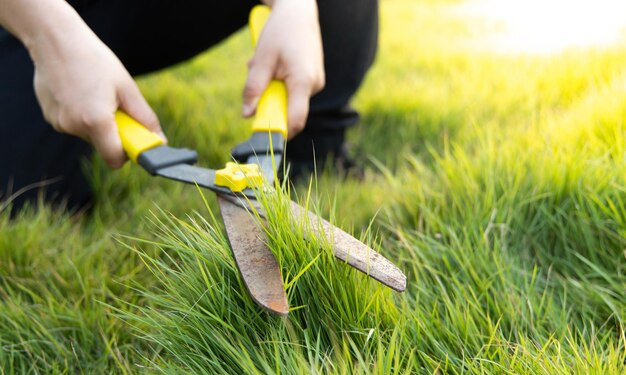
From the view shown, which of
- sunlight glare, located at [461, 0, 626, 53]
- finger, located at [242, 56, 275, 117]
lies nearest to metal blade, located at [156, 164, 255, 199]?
finger, located at [242, 56, 275, 117]

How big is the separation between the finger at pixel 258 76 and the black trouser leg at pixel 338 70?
0.44 meters

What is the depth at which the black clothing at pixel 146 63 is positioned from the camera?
1.81 m

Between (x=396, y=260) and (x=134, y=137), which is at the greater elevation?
(x=134, y=137)

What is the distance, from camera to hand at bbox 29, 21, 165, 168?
4.31ft

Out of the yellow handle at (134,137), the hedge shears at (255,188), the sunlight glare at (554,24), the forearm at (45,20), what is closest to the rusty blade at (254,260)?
A: the hedge shears at (255,188)

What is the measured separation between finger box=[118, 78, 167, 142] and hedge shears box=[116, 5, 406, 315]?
0.02 metres

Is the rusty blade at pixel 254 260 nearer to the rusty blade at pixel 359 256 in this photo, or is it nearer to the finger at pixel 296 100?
the rusty blade at pixel 359 256

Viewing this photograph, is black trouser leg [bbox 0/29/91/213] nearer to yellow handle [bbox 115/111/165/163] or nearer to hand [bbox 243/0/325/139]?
yellow handle [bbox 115/111/165/163]

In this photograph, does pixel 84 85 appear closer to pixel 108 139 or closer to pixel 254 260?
pixel 108 139

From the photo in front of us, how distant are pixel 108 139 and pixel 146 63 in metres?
0.79

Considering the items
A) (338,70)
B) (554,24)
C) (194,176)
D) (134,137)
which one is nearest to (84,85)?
(134,137)

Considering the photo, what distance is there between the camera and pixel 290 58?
1.45 m

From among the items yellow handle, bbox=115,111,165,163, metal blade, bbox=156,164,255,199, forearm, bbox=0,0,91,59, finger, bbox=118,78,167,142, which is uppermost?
forearm, bbox=0,0,91,59

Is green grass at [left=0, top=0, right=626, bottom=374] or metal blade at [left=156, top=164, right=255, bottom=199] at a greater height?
metal blade at [left=156, top=164, right=255, bottom=199]
